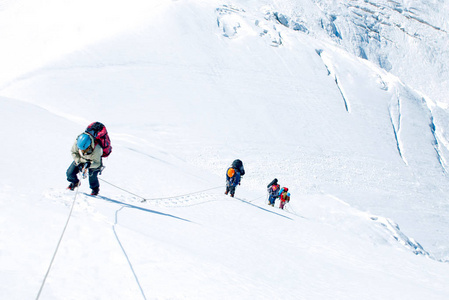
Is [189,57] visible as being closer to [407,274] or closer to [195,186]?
[195,186]

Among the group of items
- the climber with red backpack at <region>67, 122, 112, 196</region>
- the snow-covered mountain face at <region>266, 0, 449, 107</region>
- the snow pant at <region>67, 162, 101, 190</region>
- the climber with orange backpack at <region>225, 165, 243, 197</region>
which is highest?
the snow-covered mountain face at <region>266, 0, 449, 107</region>

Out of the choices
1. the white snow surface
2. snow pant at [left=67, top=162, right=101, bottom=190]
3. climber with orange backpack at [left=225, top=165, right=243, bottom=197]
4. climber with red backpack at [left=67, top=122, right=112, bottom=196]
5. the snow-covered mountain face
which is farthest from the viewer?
the snow-covered mountain face

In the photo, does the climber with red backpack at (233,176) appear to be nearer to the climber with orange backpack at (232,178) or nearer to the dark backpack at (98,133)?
the climber with orange backpack at (232,178)

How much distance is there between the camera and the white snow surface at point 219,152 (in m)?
3.75

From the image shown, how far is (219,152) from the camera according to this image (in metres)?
24.7

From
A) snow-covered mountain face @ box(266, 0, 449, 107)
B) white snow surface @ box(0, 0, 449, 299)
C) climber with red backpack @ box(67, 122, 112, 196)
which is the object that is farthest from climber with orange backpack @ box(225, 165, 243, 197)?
snow-covered mountain face @ box(266, 0, 449, 107)

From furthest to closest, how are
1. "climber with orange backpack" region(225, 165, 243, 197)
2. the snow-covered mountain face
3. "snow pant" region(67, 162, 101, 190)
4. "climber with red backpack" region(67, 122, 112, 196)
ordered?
the snow-covered mountain face < "climber with orange backpack" region(225, 165, 243, 197) < "snow pant" region(67, 162, 101, 190) < "climber with red backpack" region(67, 122, 112, 196)

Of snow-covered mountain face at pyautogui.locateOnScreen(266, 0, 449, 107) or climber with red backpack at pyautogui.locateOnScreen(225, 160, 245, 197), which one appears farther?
snow-covered mountain face at pyautogui.locateOnScreen(266, 0, 449, 107)

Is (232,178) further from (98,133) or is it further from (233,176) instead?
(98,133)

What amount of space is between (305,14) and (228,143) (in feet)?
118

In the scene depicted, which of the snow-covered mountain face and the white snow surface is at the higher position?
the snow-covered mountain face

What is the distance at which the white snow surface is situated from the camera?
3.75m

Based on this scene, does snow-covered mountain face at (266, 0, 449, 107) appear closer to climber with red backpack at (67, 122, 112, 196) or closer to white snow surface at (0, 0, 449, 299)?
white snow surface at (0, 0, 449, 299)

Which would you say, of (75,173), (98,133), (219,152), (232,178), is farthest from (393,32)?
(75,173)
